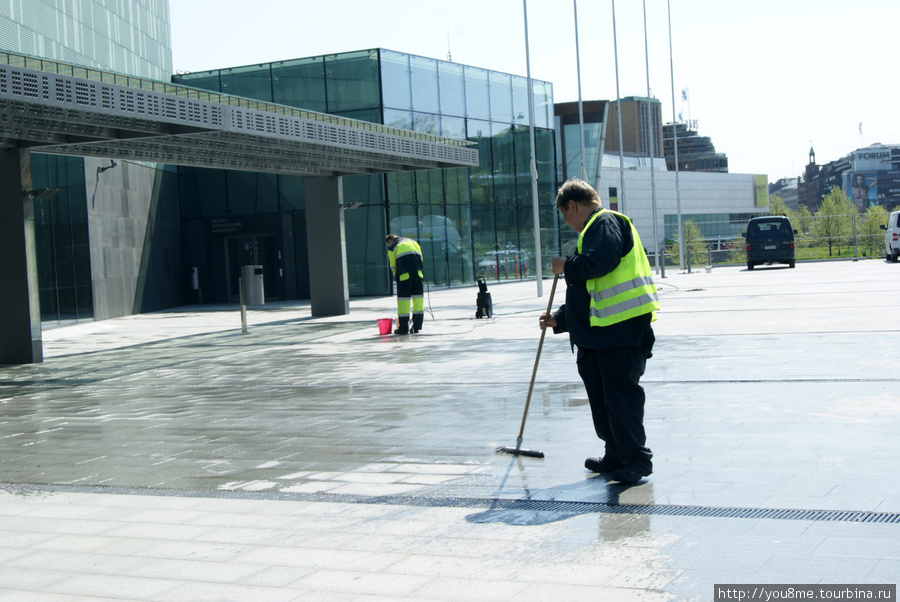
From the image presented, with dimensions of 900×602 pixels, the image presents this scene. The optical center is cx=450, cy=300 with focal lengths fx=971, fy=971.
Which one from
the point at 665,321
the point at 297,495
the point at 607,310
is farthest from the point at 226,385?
the point at 665,321

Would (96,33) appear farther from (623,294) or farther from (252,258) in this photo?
(623,294)

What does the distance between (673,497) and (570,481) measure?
29.3 inches

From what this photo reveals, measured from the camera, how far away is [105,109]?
13258mm

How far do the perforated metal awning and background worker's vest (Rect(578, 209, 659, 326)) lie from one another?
8.97m

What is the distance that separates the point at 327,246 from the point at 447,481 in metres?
19.3

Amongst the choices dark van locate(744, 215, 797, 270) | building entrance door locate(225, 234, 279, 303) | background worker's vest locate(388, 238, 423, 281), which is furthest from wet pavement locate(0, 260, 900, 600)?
dark van locate(744, 215, 797, 270)

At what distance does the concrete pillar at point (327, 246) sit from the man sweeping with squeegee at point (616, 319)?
62.5 ft

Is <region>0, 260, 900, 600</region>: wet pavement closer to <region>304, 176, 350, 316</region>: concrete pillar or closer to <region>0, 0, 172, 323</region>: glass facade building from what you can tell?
<region>304, 176, 350, 316</region>: concrete pillar

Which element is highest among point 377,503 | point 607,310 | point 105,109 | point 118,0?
point 118,0

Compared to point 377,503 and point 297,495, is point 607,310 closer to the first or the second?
point 377,503

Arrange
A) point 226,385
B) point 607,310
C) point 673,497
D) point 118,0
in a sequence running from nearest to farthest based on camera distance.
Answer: point 673,497 < point 607,310 < point 226,385 < point 118,0

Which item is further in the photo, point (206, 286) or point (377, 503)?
point (206, 286)

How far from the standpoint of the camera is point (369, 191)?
3312cm

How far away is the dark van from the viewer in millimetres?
38125
